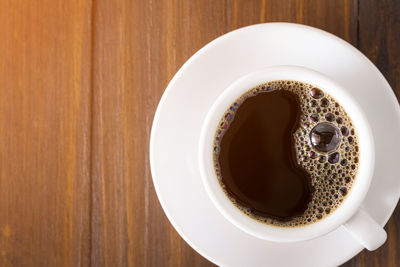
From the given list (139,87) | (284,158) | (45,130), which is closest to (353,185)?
(284,158)

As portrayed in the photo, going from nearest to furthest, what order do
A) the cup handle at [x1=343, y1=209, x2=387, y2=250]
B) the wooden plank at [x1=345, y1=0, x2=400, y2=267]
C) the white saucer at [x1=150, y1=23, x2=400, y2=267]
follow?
1. the cup handle at [x1=343, y1=209, x2=387, y2=250]
2. the white saucer at [x1=150, y1=23, x2=400, y2=267]
3. the wooden plank at [x1=345, y1=0, x2=400, y2=267]

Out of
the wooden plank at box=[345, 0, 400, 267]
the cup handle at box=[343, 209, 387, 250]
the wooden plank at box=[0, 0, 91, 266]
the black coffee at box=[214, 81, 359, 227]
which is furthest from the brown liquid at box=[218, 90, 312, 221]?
the wooden plank at box=[0, 0, 91, 266]

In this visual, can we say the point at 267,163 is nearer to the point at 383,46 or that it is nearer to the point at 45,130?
the point at 383,46

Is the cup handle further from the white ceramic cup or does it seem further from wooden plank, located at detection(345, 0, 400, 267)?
wooden plank, located at detection(345, 0, 400, 267)

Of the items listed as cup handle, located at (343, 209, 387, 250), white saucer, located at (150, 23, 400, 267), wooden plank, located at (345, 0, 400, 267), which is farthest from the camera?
wooden plank, located at (345, 0, 400, 267)

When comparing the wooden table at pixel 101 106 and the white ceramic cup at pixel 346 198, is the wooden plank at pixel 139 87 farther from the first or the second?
the white ceramic cup at pixel 346 198

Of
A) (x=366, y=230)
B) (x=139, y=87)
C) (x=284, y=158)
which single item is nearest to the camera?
(x=366, y=230)

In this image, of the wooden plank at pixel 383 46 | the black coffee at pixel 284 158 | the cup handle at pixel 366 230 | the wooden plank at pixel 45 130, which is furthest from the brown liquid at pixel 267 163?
the wooden plank at pixel 45 130
